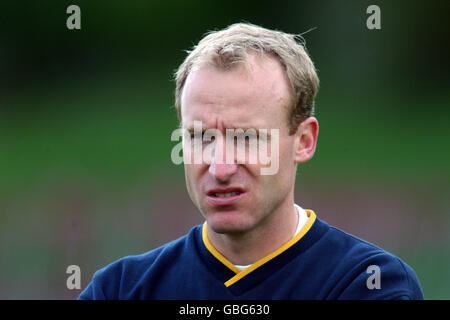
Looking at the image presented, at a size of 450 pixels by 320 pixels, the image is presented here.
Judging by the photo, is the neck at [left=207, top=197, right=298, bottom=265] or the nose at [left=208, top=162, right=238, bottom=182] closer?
the nose at [left=208, top=162, right=238, bottom=182]

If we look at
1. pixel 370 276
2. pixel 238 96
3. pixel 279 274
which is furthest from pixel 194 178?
pixel 370 276

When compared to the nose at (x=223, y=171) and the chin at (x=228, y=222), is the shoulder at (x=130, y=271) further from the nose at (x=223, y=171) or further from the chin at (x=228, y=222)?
the nose at (x=223, y=171)

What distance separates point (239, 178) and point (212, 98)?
0.72ft

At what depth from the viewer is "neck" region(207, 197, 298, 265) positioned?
1643mm

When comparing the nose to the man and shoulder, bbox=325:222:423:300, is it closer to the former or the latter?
the man

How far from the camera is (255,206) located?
1566mm

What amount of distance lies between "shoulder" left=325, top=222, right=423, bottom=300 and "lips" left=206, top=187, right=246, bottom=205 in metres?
0.34

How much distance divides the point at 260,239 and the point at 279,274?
0.11m

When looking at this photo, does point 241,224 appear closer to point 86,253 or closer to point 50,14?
point 86,253

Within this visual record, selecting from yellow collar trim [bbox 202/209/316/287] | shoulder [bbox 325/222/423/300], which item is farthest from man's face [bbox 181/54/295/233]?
shoulder [bbox 325/222/423/300]

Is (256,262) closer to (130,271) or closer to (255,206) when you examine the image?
(255,206)

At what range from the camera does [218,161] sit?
1.52 meters

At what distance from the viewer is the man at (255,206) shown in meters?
1.53
